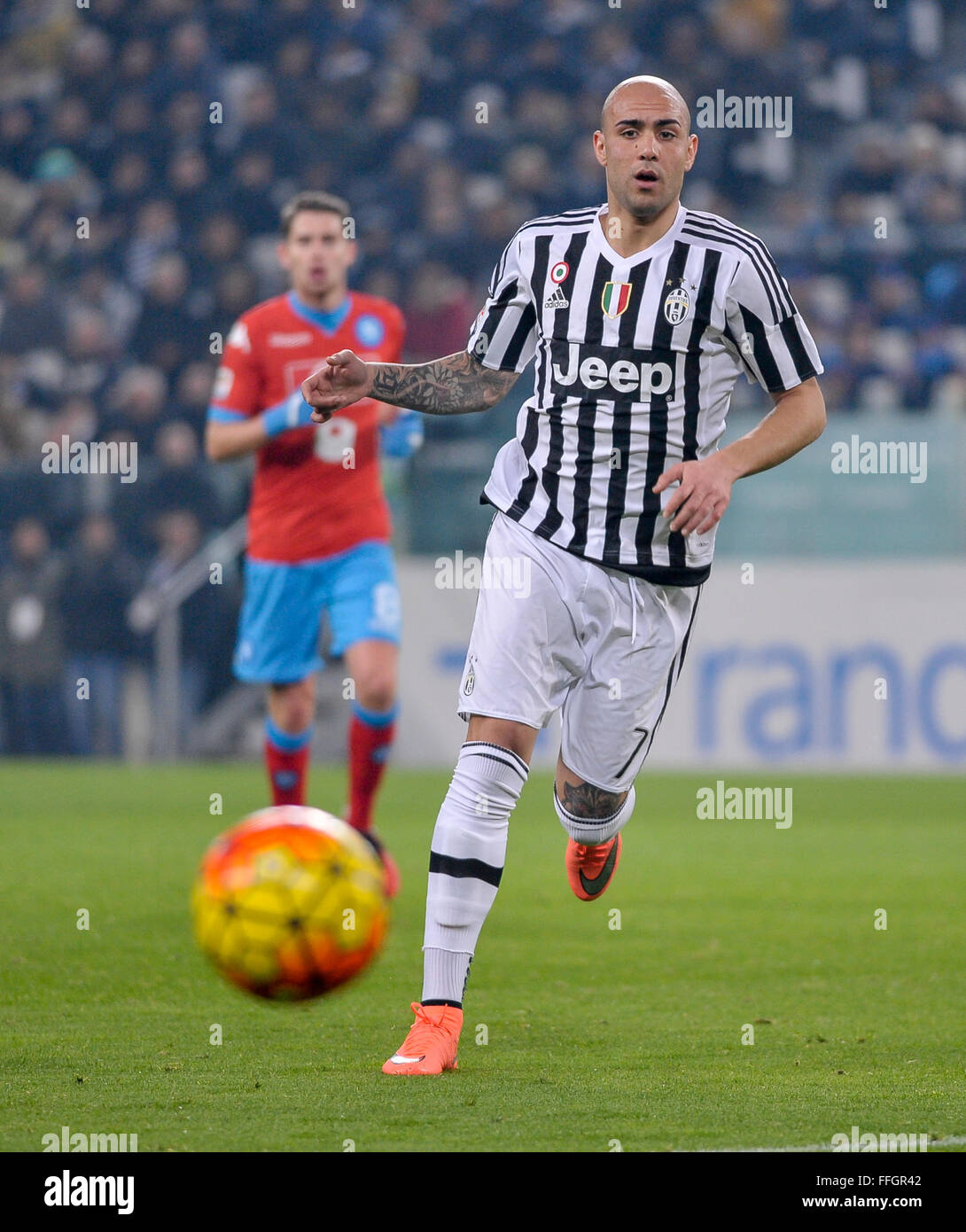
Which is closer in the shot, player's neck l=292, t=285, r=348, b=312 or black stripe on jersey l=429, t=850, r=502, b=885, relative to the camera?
black stripe on jersey l=429, t=850, r=502, b=885

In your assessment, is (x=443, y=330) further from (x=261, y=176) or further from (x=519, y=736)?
(x=519, y=736)

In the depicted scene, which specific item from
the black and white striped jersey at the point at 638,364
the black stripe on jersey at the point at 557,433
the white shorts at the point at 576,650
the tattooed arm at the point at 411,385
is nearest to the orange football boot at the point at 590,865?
the white shorts at the point at 576,650

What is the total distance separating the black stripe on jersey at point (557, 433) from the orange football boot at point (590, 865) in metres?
1.17

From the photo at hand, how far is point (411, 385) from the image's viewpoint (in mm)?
4902

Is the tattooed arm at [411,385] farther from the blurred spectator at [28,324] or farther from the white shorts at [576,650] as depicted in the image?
Answer: the blurred spectator at [28,324]

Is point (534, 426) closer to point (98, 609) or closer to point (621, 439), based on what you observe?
point (621, 439)

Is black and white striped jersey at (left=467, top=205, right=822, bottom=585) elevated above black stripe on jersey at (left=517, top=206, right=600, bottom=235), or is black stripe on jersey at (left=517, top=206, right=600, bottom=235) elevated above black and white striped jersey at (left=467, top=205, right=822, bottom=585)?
black stripe on jersey at (left=517, top=206, right=600, bottom=235)

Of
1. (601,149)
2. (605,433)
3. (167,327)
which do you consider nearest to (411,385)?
(605,433)

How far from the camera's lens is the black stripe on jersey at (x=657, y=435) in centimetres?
472

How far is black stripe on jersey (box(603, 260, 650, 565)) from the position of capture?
4.73m

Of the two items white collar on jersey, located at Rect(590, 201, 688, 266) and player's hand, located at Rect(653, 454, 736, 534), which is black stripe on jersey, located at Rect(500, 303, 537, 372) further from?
player's hand, located at Rect(653, 454, 736, 534)

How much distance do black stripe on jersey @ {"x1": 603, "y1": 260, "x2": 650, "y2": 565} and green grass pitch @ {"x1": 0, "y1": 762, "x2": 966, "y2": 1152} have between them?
1.26m

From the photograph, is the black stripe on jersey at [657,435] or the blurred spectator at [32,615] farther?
the blurred spectator at [32,615]

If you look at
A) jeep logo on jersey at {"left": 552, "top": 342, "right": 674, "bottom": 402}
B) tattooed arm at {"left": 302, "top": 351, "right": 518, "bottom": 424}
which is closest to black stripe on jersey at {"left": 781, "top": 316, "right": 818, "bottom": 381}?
jeep logo on jersey at {"left": 552, "top": 342, "right": 674, "bottom": 402}
